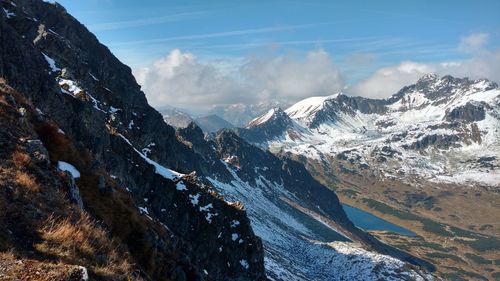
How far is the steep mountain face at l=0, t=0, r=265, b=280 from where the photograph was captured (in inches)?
1362

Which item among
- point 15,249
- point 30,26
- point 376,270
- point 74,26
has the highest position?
point 74,26

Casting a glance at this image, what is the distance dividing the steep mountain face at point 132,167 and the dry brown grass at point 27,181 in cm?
734

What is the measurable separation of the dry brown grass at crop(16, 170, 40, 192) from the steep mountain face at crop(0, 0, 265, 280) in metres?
7.34

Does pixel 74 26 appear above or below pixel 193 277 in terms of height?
above

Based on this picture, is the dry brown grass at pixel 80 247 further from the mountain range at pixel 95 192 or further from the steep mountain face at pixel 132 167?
the steep mountain face at pixel 132 167

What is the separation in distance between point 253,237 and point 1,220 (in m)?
85.7

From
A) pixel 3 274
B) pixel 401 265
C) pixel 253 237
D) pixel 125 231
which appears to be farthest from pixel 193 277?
pixel 401 265

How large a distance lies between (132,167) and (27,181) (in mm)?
60942

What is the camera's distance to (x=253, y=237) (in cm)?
9519

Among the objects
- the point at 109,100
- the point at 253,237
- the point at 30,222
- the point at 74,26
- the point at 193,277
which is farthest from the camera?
the point at 74,26

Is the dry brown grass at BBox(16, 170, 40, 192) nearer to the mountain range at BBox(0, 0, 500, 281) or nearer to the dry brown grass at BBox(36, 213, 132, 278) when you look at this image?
the mountain range at BBox(0, 0, 500, 281)

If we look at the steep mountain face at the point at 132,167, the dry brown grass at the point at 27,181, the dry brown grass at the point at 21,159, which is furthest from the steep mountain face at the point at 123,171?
the dry brown grass at the point at 27,181

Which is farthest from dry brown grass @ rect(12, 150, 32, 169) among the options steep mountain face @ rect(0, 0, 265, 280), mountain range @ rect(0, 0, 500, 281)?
steep mountain face @ rect(0, 0, 265, 280)

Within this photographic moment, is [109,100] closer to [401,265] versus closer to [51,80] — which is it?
[51,80]
